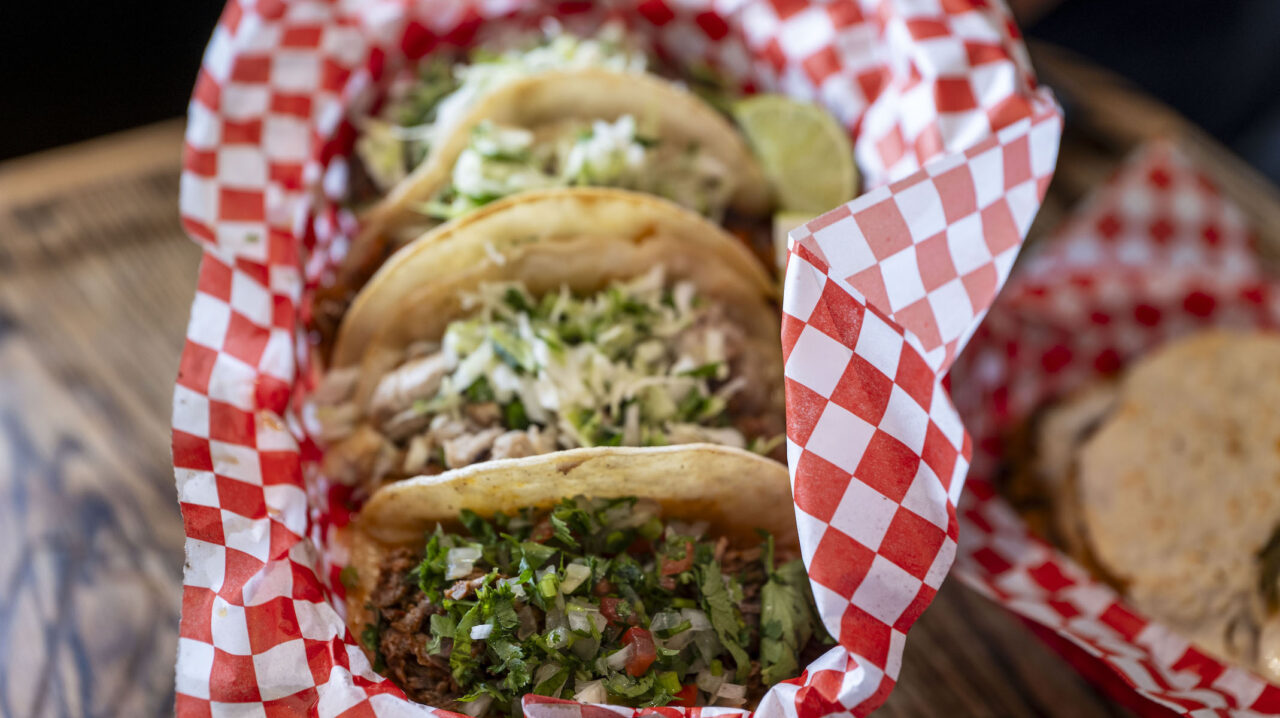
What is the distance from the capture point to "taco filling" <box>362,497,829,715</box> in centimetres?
139

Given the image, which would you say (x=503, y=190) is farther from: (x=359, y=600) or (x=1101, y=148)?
(x=1101, y=148)

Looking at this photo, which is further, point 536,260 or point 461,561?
point 536,260

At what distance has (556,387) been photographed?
1676 millimetres

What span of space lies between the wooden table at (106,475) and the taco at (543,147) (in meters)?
0.76

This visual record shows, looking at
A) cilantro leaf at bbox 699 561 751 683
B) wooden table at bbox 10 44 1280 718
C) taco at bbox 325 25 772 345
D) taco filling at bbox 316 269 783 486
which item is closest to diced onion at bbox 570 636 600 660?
cilantro leaf at bbox 699 561 751 683

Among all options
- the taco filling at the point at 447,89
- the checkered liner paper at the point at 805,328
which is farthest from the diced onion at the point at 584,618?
the taco filling at the point at 447,89

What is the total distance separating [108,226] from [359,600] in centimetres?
175

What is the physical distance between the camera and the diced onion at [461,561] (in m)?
1.47

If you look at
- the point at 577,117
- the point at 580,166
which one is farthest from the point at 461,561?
the point at 577,117

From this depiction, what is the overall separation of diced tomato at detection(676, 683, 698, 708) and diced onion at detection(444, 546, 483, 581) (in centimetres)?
43

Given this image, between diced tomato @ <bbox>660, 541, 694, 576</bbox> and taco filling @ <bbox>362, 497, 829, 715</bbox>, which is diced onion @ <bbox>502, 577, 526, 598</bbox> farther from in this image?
diced tomato @ <bbox>660, 541, 694, 576</bbox>

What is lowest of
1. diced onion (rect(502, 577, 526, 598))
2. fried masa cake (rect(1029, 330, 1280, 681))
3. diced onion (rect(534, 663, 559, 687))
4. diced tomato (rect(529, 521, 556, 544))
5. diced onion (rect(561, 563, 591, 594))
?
fried masa cake (rect(1029, 330, 1280, 681))

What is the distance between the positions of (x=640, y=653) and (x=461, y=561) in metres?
0.36

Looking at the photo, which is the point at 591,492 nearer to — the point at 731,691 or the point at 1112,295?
the point at 731,691
